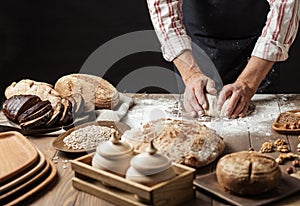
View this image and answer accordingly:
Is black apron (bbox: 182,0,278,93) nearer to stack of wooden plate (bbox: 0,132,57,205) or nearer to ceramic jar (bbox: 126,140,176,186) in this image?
stack of wooden plate (bbox: 0,132,57,205)

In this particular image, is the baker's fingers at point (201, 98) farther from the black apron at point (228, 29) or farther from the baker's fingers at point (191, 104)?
the black apron at point (228, 29)

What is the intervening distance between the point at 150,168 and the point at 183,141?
0.29m

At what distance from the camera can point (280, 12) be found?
210cm

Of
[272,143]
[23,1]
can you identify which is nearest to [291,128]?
[272,143]

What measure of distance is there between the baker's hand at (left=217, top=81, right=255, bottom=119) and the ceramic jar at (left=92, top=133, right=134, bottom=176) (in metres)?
0.70

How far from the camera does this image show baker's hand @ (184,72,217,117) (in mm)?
2019

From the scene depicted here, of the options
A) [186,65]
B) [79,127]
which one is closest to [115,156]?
Result: [79,127]

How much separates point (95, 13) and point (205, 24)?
926mm

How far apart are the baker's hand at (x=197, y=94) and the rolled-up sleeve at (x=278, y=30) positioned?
0.76 feet

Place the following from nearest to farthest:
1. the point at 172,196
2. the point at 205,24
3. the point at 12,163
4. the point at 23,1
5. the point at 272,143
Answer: the point at 172,196 < the point at 12,163 < the point at 272,143 < the point at 205,24 < the point at 23,1

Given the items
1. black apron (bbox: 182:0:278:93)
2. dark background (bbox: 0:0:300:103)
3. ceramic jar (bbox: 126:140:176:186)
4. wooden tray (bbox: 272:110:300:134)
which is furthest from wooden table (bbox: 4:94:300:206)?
dark background (bbox: 0:0:300:103)

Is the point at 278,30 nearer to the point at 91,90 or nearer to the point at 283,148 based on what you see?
the point at 283,148

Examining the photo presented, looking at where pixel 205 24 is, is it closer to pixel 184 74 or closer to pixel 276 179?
pixel 184 74

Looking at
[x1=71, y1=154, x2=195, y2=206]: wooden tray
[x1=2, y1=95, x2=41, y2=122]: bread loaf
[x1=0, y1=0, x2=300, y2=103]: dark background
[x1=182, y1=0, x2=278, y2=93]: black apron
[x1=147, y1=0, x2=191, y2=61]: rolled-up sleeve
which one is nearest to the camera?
[x1=71, y1=154, x2=195, y2=206]: wooden tray
